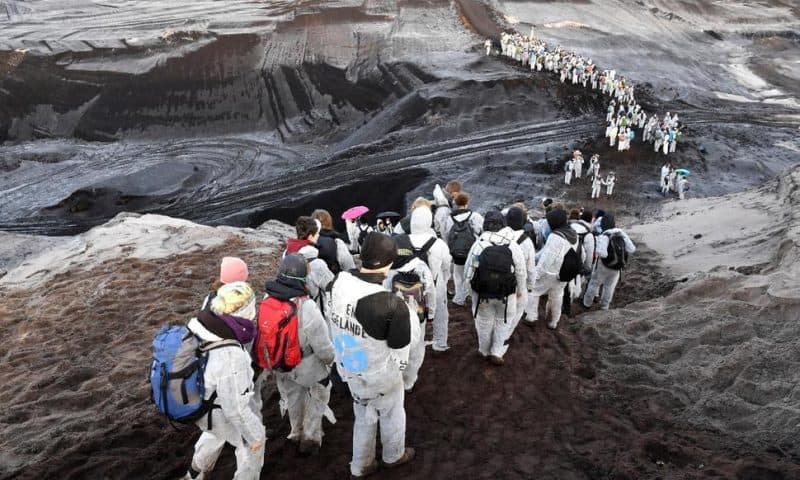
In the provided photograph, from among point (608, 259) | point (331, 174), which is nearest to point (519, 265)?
point (608, 259)

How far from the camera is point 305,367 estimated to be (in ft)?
14.2

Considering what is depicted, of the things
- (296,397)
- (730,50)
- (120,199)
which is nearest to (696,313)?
(296,397)

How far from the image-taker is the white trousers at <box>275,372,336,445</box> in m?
4.54

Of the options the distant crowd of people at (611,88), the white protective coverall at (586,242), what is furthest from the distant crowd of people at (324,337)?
the distant crowd of people at (611,88)

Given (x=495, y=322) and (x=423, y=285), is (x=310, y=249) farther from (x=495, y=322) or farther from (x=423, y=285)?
(x=495, y=322)

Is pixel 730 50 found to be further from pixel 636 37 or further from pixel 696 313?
pixel 696 313

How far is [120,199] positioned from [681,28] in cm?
3509

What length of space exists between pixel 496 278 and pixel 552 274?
1407mm

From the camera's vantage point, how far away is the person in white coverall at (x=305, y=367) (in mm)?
4105

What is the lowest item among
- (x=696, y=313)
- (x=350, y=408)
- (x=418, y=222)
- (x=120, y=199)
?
(x=120, y=199)

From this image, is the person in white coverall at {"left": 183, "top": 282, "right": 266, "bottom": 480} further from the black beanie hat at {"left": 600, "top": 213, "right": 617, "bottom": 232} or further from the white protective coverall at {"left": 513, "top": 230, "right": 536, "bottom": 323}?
the black beanie hat at {"left": 600, "top": 213, "right": 617, "bottom": 232}

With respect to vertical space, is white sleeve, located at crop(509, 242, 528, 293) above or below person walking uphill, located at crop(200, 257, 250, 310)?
below

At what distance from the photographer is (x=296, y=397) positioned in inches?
182

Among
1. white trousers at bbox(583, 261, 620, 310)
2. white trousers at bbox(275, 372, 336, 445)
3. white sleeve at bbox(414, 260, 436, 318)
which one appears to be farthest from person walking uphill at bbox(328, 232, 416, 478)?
white trousers at bbox(583, 261, 620, 310)
